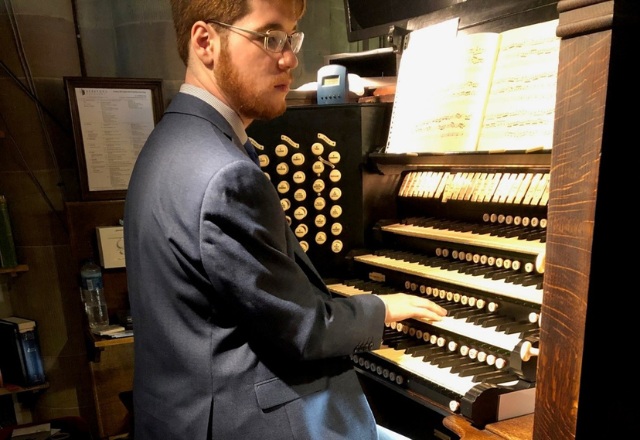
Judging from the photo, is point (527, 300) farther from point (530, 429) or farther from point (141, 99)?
point (141, 99)

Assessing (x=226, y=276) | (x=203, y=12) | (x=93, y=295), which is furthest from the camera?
(x=93, y=295)

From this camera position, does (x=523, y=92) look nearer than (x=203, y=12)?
No

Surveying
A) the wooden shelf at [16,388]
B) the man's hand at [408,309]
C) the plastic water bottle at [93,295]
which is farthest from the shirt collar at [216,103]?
the wooden shelf at [16,388]

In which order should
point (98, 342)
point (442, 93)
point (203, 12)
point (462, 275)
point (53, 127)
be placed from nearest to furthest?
point (203, 12), point (462, 275), point (442, 93), point (98, 342), point (53, 127)

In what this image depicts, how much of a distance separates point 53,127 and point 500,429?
116 inches

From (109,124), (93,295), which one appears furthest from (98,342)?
(109,124)

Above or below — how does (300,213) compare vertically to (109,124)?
below

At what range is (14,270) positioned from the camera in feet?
9.41

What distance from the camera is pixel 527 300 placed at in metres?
1.43

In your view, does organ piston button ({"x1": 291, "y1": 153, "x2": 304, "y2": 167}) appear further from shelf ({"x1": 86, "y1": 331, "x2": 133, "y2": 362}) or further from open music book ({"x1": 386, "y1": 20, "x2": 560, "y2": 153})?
shelf ({"x1": 86, "y1": 331, "x2": 133, "y2": 362})

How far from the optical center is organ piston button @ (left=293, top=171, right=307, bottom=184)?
216 cm

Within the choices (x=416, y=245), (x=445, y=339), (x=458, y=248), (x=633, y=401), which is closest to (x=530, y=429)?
Answer: (x=633, y=401)

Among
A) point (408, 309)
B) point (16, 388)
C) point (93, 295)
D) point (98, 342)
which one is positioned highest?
point (408, 309)

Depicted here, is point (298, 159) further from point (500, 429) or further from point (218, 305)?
point (500, 429)
